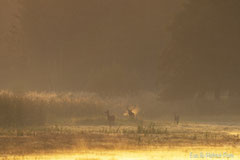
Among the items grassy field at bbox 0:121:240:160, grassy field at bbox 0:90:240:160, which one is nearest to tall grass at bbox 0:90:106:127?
grassy field at bbox 0:90:240:160

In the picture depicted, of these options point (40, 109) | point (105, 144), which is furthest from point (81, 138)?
Answer: point (40, 109)

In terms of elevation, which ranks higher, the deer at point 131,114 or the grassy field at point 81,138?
the deer at point 131,114

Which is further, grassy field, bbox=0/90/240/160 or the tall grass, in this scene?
the tall grass

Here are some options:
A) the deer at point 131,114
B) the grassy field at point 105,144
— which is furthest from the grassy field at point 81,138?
the deer at point 131,114

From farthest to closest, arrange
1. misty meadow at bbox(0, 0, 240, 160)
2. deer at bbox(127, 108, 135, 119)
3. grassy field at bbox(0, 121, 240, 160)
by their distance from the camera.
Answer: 1. deer at bbox(127, 108, 135, 119)
2. misty meadow at bbox(0, 0, 240, 160)
3. grassy field at bbox(0, 121, 240, 160)

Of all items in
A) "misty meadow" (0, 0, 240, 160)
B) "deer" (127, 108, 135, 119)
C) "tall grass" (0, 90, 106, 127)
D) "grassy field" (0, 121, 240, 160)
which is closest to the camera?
"grassy field" (0, 121, 240, 160)

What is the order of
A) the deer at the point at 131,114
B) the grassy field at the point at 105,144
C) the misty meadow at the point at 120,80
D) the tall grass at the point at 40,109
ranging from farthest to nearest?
the deer at the point at 131,114 → the tall grass at the point at 40,109 → the misty meadow at the point at 120,80 → the grassy field at the point at 105,144

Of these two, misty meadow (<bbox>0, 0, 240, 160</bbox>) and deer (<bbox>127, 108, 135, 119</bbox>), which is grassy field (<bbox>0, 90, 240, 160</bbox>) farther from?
deer (<bbox>127, 108, 135, 119</bbox>)

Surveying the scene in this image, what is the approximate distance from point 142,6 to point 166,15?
398 cm

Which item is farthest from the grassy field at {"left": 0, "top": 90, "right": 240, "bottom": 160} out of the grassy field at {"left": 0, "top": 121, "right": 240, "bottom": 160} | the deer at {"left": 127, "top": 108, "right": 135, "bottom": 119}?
the deer at {"left": 127, "top": 108, "right": 135, "bottom": 119}

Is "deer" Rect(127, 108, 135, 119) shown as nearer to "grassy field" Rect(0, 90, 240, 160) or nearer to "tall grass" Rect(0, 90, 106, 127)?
"grassy field" Rect(0, 90, 240, 160)

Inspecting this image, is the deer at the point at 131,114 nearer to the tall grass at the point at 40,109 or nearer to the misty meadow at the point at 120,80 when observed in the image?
the misty meadow at the point at 120,80

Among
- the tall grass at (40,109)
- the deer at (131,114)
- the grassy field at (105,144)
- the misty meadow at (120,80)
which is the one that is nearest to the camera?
the grassy field at (105,144)

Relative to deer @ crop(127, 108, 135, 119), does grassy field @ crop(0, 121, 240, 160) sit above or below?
below
